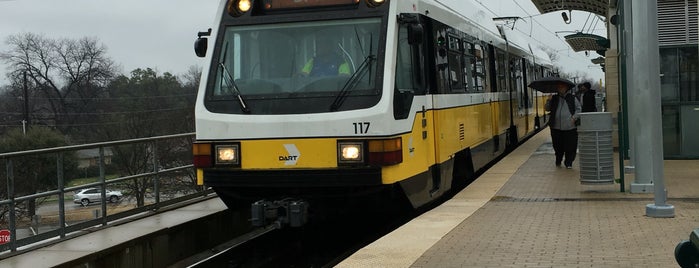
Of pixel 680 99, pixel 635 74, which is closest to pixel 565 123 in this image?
pixel 680 99

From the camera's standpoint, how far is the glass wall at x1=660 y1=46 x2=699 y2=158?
45.0 ft

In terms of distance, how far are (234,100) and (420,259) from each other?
9.73ft

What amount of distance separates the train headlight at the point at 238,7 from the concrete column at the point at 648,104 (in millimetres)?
4505

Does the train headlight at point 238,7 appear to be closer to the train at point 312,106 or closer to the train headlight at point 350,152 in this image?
the train at point 312,106

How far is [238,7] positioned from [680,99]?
989 cm

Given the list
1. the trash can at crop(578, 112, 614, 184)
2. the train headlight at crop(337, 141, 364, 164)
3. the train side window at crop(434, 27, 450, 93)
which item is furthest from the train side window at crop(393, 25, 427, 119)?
the trash can at crop(578, 112, 614, 184)

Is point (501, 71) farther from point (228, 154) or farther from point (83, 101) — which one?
point (83, 101)

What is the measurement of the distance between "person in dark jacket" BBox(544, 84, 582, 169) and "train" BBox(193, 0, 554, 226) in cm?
539

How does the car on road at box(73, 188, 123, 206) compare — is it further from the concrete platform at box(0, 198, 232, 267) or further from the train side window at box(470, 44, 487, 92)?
the train side window at box(470, 44, 487, 92)

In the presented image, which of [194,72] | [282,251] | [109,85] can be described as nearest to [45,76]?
[109,85]

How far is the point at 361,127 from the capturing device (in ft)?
23.3

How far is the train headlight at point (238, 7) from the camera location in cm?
790

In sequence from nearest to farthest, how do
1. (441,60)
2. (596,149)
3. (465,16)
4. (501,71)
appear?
(441,60) → (596,149) → (465,16) → (501,71)

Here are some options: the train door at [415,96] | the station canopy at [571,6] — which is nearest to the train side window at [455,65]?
the train door at [415,96]
